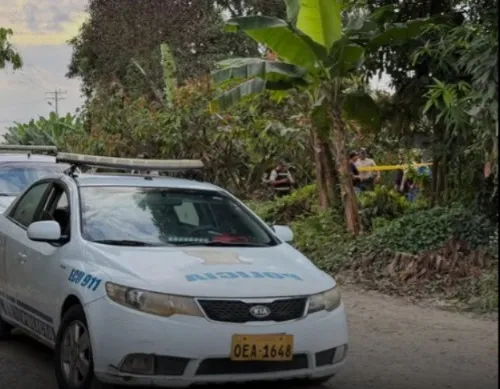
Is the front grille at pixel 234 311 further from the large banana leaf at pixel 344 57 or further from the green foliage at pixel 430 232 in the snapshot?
the large banana leaf at pixel 344 57

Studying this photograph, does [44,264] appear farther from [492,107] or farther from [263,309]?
[492,107]

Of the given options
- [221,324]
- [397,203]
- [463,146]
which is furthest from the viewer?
[397,203]

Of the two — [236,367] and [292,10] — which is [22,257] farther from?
[292,10]

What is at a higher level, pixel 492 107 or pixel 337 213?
pixel 492 107

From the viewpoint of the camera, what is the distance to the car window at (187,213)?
649cm

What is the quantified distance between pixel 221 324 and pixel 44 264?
1772mm

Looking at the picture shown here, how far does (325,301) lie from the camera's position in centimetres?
560

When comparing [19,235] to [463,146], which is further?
[463,146]

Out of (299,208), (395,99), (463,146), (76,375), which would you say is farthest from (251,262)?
(299,208)

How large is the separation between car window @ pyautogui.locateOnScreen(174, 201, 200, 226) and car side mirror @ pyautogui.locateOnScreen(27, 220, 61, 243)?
0.92 m

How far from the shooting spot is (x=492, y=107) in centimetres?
749

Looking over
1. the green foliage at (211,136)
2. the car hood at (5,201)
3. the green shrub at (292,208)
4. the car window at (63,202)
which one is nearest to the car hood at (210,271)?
the car window at (63,202)

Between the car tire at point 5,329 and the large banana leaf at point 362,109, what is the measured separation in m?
6.15

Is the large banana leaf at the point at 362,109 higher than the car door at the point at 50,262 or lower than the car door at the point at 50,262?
higher
